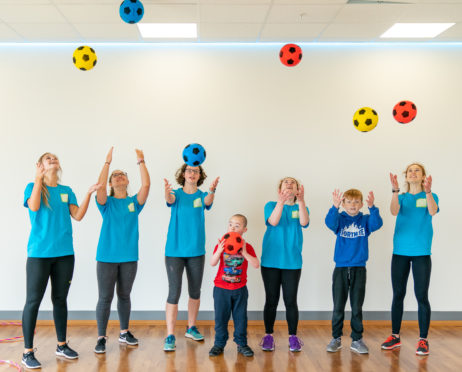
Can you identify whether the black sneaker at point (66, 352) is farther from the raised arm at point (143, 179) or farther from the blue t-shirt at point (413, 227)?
the blue t-shirt at point (413, 227)

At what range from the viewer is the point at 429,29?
4.64 metres

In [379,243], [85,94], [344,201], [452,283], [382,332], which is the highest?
[85,94]

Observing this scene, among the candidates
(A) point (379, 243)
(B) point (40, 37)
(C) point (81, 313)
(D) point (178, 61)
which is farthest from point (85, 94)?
(A) point (379, 243)

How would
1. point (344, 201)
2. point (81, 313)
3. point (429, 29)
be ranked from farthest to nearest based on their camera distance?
point (81, 313) < point (429, 29) < point (344, 201)

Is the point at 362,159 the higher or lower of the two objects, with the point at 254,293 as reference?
higher

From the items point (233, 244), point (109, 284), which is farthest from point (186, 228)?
point (109, 284)

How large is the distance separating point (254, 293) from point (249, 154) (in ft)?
→ 4.66

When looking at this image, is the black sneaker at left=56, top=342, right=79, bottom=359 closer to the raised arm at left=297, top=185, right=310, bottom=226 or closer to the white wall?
the white wall

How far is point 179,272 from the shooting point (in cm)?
416

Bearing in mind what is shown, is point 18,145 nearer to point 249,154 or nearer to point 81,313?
point 81,313

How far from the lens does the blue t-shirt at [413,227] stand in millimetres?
4055

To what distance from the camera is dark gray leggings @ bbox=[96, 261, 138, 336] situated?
402 centimetres

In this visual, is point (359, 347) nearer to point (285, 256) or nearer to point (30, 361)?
point (285, 256)

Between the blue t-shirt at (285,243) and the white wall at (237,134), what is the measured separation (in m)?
0.91
